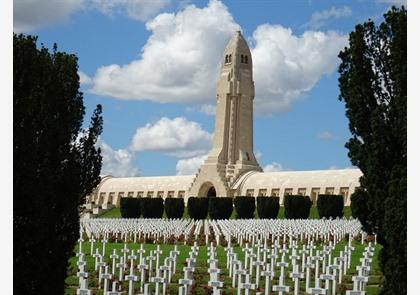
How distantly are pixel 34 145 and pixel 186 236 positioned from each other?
72.6 feet

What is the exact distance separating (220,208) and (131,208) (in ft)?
27.5

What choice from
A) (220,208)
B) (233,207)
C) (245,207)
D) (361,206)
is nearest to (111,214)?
(233,207)

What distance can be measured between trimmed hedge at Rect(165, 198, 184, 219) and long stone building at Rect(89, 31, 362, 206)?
33.5ft

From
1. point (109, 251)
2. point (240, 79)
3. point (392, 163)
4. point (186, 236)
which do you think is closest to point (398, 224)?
point (392, 163)

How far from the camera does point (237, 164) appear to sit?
61719 millimetres

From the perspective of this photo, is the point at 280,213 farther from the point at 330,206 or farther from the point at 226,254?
the point at 226,254

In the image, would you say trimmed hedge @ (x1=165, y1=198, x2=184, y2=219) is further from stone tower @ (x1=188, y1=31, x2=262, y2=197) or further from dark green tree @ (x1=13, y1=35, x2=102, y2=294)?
dark green tree @ (x1=13, y1=35, x2=102, y2=294)

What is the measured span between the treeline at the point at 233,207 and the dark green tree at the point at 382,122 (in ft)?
102

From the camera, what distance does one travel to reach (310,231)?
28.2 meters

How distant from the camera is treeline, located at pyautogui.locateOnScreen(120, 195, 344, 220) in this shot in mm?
42094

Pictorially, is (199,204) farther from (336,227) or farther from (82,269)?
(82,269)

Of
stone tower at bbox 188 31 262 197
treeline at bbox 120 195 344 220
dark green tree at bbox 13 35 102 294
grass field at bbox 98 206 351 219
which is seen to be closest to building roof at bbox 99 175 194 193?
stone tower at bbox 188 31 262 197

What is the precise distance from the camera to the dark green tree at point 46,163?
9.02m

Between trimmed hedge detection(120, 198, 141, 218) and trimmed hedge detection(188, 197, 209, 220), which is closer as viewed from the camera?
trimmed hedge detection(188, 197, 209, 220)
